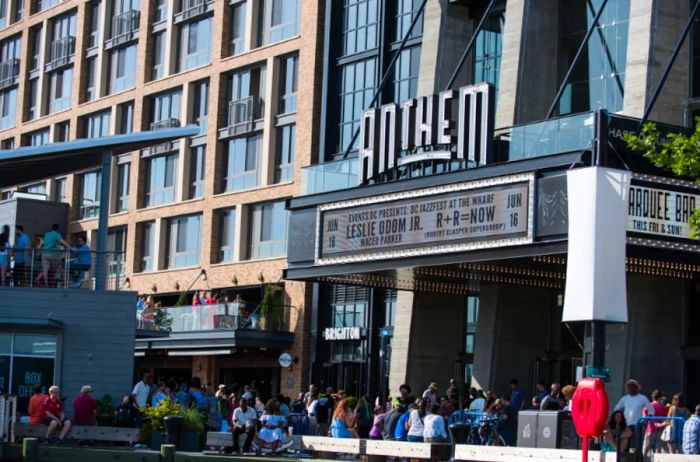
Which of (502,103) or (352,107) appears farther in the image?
→ (352,107)

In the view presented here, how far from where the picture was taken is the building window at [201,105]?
6144 cm

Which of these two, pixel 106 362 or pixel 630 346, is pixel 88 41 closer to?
pixel 106 362

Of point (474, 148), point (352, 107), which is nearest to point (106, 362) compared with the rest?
point (474, 148)

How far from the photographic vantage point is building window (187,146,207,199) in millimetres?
61188

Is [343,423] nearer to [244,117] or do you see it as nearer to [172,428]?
[172,428]

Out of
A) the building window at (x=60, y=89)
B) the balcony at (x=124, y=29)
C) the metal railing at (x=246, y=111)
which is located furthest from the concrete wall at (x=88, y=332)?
the building window at (x=60, y=89)

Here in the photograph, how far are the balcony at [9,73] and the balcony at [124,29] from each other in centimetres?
933

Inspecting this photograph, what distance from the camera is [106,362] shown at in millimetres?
35875

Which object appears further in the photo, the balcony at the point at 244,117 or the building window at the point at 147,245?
the building window at the point at 147,245

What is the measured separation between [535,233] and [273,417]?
7.01m

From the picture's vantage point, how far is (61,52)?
240ft

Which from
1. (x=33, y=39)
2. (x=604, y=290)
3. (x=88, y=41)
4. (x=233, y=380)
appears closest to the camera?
(x=604, y=290)

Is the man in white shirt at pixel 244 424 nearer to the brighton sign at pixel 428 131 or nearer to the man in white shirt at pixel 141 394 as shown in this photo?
the man in white shirt at pixel 141 394

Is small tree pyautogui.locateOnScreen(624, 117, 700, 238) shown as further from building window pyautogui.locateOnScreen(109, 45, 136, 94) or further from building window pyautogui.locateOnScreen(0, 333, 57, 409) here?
building window pyautogui.locateOnScreen(109, 45, 136, 94)
